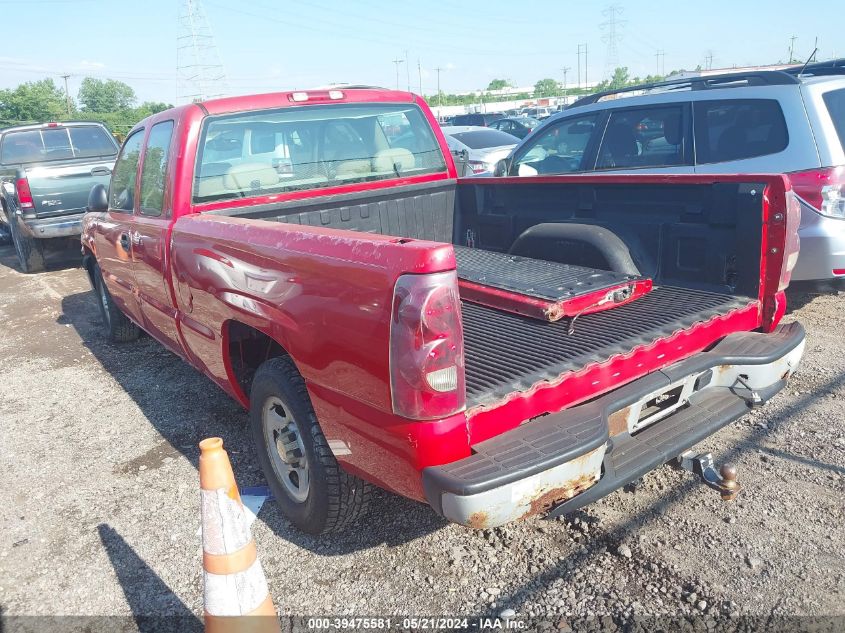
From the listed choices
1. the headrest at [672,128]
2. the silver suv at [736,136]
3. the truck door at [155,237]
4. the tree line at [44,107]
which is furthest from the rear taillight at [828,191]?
the tree line at [44,107]

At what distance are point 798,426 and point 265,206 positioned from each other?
321 cm

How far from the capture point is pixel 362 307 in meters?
2.09

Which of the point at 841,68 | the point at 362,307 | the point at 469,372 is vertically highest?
the point at 841,68

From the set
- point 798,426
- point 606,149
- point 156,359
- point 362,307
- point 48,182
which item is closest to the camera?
point 362,307

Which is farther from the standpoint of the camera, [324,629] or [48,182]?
[48,182]

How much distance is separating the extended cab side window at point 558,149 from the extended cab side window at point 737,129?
109cm

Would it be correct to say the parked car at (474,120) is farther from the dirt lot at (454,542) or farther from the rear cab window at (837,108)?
the dirt lot at (454,542)

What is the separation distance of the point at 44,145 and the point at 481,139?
821 centimetres

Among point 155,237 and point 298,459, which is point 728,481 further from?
point 155,237

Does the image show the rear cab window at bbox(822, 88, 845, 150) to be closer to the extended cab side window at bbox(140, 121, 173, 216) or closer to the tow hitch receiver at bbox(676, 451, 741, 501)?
the tow hitch receiver at bbox(676, 451, 741, 501)

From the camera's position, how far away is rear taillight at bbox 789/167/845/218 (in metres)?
4.56

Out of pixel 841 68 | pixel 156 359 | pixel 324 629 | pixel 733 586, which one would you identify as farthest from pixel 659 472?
pixel 841 68

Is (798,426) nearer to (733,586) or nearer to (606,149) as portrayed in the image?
(733,586)

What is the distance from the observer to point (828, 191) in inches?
180
